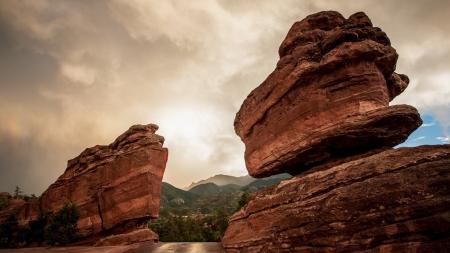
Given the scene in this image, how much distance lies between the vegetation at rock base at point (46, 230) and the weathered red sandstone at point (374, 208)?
124 feet

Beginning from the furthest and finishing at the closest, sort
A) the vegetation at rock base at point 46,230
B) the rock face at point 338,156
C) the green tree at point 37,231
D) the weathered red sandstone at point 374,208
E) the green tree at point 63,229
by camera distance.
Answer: the green tree at point 37,231
the vegetation at rock base at point 46,230
the green tree at point 63,229
the rock face at point 338,156
the weathered red sandstone at point 374,208

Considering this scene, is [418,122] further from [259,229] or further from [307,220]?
[259,229]

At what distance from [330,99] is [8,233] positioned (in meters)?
60.7

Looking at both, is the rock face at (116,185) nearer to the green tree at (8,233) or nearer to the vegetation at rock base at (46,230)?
the vegetation at rock base at (46,230)

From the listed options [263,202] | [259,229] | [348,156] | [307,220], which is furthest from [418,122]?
[259,229]

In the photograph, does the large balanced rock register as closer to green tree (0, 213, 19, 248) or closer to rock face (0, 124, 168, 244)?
rock face (0, 124, 168, 244)

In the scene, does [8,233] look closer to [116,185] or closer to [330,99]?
[116,185]

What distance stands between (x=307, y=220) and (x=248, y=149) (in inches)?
497

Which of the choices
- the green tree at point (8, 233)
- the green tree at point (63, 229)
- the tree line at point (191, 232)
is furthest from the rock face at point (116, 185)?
the tree line at point (191, 232)

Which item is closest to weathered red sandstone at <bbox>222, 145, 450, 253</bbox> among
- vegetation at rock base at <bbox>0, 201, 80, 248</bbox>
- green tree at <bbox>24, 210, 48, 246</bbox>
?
vegetation at rock base at <bbox>0, 201, 80, 248</bbox>

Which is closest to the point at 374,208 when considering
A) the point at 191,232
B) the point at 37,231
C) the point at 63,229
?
the point at 63,229

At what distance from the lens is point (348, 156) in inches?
642

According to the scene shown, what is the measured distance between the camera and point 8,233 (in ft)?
143

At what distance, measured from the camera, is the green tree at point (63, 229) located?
36562 mm
